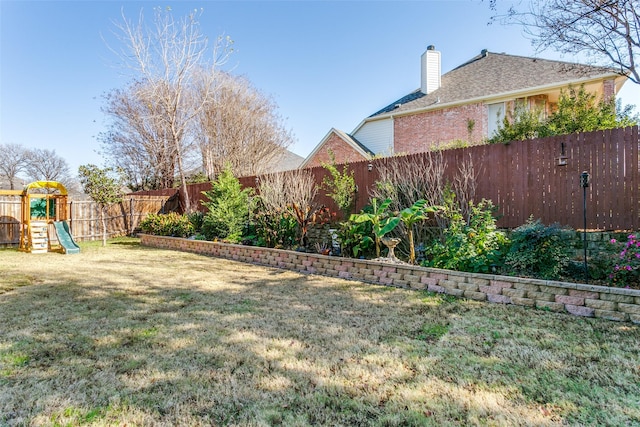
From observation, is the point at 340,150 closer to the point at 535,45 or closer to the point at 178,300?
the point at 535,45

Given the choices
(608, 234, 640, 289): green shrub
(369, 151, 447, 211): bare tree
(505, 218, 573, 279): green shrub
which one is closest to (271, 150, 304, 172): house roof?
(369, 151, 447, 211): bare tree

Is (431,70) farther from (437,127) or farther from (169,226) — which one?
(169,226)

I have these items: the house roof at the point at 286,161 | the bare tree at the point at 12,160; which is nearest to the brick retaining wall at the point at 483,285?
the house roof at the point at 286,161

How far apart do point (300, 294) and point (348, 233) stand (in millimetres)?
2296

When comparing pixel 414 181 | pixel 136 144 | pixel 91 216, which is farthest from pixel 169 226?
pixel 136 144

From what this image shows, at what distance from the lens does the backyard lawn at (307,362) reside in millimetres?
2135

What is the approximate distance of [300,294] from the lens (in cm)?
513

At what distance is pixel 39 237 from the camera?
10.7 metres

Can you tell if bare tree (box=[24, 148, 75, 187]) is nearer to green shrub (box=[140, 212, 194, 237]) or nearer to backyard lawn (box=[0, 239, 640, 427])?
green shrub (box=[140, 212, 194, 237])

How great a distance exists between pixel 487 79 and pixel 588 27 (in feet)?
36.0

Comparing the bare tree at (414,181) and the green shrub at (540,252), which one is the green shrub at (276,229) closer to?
the bare tree at (414,181)

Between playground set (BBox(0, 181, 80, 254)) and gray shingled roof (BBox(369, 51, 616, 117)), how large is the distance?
1508 cm

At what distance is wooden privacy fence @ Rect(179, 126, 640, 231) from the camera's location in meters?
5.06

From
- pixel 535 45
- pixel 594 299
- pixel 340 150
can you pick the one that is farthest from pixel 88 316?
pixel 340 150
